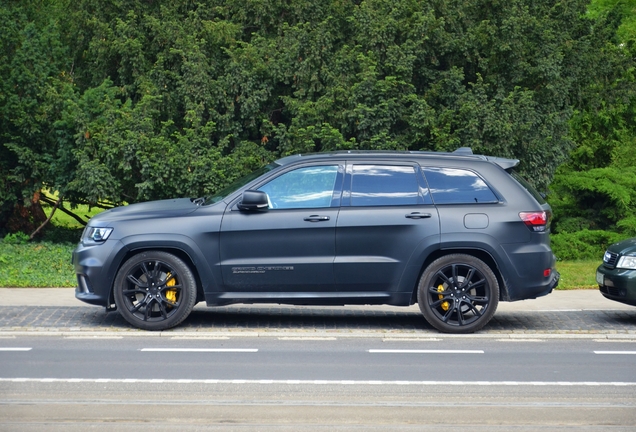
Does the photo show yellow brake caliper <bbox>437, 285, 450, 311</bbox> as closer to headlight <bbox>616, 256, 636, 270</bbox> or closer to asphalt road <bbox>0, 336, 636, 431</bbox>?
asphalt road <bbox>0, 336, 636, 431</bbox>

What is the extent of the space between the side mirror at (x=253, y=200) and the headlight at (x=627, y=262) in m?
4.13

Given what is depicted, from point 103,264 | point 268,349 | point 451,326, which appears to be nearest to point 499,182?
point 451,326

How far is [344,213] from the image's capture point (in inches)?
395

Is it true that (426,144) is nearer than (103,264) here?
No

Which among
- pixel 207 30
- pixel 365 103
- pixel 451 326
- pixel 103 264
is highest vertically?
pixel 207 30

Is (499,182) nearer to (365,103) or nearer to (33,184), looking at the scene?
(365,103)

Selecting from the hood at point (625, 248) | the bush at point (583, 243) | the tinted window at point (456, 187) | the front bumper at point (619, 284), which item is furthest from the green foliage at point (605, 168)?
the tinted window at point (456, 187)

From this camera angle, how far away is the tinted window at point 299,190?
10102 mm

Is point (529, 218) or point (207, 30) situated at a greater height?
point (207, 30)

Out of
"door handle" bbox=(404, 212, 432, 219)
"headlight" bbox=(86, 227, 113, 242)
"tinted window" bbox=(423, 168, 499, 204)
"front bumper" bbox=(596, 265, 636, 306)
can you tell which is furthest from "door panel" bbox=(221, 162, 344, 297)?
"front bumper" bbox=(596, 265, 636, 306)

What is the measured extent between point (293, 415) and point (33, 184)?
1337cm

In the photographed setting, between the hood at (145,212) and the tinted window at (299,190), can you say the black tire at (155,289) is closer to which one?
the hood at (145,212)

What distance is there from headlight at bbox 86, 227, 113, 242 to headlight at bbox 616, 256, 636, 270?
18.7ft

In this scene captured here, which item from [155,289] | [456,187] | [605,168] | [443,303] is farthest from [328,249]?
[605,168]
